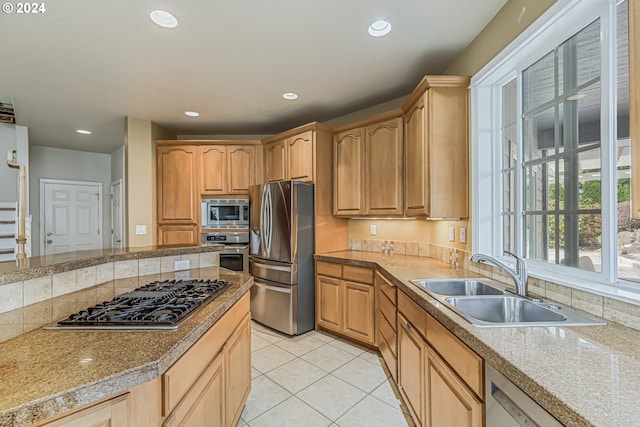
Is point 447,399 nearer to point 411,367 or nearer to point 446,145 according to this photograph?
point 411,367

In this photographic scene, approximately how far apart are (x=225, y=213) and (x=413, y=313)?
9.11 ft

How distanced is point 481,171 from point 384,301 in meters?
1.23

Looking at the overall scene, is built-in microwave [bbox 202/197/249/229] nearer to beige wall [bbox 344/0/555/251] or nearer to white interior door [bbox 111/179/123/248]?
beige wall [bbox 344/0/555/251]

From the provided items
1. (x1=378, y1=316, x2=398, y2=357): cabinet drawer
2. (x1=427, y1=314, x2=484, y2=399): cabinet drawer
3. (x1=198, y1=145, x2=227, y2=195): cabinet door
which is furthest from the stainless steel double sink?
(x1=198, y1=145, x2=227, y2=195): cabinet door

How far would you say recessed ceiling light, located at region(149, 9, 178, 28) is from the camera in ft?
6.00

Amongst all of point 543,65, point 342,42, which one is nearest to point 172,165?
point 342,42

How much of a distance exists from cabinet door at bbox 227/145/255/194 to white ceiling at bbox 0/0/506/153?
0.58 meters

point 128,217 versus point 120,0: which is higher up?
point 120,0

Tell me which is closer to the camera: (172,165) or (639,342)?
(639,342)

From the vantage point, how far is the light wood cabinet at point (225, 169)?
3.95 meters

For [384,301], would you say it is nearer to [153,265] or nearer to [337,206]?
[337,206]

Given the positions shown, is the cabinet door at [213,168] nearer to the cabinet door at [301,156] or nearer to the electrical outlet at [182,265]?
the cabinet door at [301,156]

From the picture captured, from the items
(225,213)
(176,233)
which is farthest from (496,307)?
(176,233)

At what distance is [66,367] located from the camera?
30.6 inches
